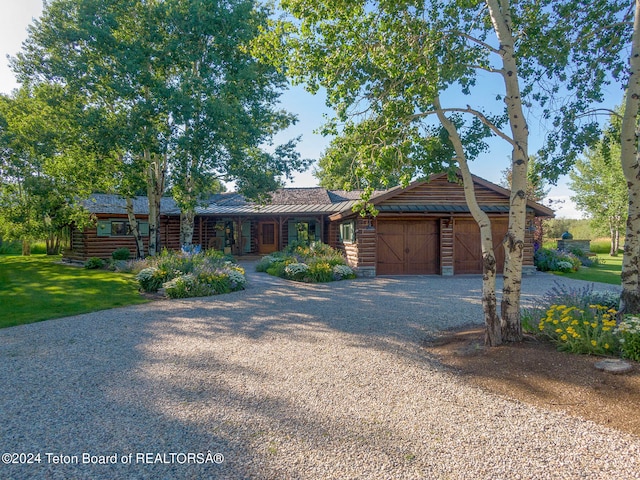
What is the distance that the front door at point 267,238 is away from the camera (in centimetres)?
2377

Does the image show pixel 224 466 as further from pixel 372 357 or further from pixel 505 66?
pixel 505 66

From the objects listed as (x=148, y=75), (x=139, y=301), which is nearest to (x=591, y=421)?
(x=139, y=301)

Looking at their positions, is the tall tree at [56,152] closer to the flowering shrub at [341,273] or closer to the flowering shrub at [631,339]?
the flowering shrub at [341,273]

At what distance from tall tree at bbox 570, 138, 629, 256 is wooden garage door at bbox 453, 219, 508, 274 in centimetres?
1736

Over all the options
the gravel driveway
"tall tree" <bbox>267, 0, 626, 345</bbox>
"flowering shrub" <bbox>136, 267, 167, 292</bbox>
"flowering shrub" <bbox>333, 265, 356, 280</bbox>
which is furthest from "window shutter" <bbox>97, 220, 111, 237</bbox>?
"tall tree" <bbox>267, 0, 626, 345</bbox>

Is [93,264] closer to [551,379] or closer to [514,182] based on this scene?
[514,182]

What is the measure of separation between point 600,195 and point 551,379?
34.0m

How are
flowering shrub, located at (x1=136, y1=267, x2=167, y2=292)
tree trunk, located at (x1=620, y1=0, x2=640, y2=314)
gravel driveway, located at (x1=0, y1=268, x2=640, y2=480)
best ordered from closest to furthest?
gravel driveway, located at (x1=0, y1=268, x2=640, y2=480) → tree trunk, located at (x1=620, y1=0, x2=640, y2=314) → flowering shrub, located at (x1=136, y1=267, x2=167, y2=292)

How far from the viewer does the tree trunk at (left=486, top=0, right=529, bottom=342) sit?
518 cm

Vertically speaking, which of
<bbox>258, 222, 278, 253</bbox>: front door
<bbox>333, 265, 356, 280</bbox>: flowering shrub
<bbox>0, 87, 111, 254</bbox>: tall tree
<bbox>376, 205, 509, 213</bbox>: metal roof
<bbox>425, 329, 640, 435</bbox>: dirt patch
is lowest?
<bbox>425, 329, 640, 435</bbox>: dirt patch

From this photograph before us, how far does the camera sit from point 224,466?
2.72 m

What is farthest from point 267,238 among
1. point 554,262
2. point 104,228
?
point 554,262

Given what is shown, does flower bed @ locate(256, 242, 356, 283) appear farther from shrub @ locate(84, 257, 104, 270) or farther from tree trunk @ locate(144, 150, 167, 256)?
shrub @ locate(84, 257, 104, 270)

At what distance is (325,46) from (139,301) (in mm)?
7897
